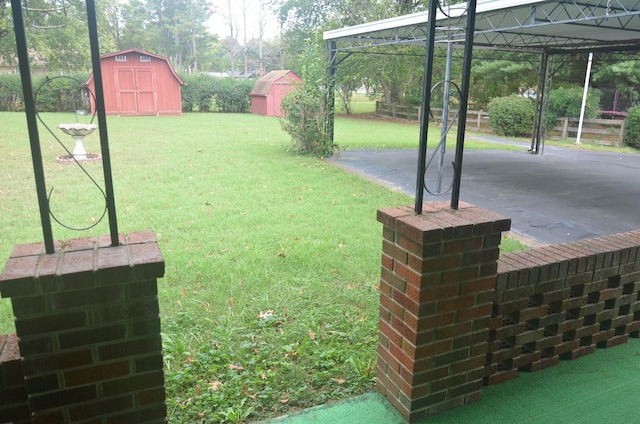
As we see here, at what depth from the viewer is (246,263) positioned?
4.21 meters

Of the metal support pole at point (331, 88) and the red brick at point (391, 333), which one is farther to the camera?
the metal support pole at point (331, 88)

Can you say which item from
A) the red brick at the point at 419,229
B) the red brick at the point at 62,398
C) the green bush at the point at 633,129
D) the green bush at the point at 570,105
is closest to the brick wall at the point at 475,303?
the red brick at the point at 419,229

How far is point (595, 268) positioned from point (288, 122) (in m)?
9.40

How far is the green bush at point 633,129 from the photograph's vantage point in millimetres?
15055

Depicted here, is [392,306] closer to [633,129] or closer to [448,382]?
[448,382]

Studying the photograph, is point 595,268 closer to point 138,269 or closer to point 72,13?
point 138,269

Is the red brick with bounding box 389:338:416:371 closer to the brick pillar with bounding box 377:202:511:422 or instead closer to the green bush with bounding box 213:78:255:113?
the brick pillar with bounding box 377:202:511:422

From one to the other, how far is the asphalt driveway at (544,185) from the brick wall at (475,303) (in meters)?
2.60

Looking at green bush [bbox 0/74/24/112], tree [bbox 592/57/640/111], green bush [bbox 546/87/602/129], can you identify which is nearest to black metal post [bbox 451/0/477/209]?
green bush [bbox 546/87/602/129]

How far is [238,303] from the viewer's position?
3.44 meters

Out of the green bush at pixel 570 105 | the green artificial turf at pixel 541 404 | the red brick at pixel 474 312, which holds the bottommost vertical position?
the green artificial turf at pixel 541 404

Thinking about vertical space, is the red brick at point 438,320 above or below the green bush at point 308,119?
below

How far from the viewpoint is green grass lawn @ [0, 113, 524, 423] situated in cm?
249

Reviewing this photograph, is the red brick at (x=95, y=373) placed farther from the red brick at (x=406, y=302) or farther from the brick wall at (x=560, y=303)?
the brick wall at (x=560, y=303)
